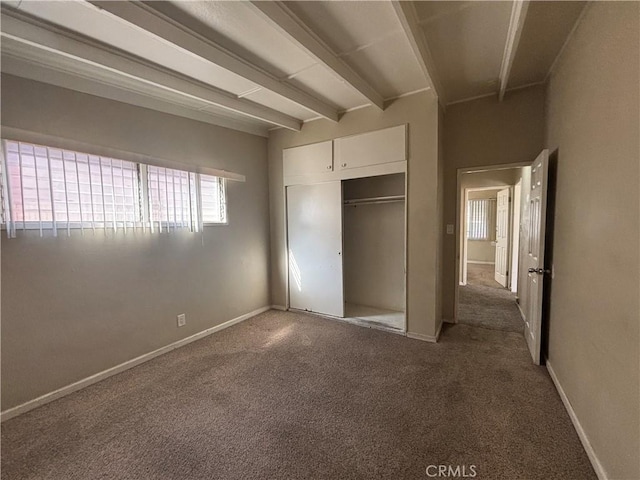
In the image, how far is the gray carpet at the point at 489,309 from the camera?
3.54m

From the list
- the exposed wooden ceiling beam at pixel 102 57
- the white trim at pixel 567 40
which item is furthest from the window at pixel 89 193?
the white trim at pixel 567 40

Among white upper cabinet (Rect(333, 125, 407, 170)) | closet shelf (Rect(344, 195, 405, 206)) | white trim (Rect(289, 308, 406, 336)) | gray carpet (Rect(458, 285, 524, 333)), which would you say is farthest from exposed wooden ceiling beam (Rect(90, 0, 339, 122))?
gray carpet (Rect(458, 285, 524, 333))

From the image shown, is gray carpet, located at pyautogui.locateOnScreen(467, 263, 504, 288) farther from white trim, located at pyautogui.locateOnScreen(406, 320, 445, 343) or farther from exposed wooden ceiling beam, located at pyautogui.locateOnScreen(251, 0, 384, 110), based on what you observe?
exposed wooden ceiling beam, located at pyautogui.locateOnScreen(251, 0, 384, 110)

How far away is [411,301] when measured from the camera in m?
→ 3.16

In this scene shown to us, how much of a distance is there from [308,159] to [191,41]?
202cm

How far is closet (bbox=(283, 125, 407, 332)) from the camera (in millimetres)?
3500

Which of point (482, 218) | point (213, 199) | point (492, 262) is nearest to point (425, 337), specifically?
point (213, 199)

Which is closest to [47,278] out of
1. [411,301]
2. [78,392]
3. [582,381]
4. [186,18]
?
[78,392]

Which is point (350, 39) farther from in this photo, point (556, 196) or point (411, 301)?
point (411, 301)

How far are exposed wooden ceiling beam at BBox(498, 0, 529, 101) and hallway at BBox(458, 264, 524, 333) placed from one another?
2820 millimetres

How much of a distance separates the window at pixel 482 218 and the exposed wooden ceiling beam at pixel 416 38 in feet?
19.8

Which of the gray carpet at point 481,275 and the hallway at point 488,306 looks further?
the gray carpet at point 481,275

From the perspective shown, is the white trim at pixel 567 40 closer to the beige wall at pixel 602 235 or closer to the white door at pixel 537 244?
the beige wall at pixel 602 235

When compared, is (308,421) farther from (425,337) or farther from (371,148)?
(371,148)
